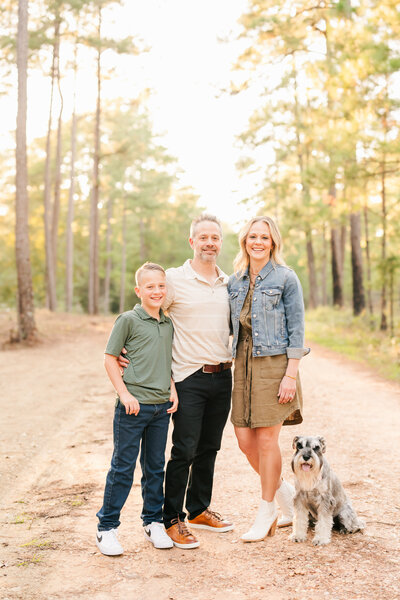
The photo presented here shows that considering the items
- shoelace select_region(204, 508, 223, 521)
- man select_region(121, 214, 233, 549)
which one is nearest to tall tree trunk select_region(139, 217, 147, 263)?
man select_region(121, 214, 233, 549)

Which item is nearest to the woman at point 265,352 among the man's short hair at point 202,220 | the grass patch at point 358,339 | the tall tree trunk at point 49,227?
the man's short hair at point 202,220

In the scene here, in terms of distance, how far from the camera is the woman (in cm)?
448

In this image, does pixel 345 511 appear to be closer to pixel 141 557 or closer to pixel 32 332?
pixel 141 557

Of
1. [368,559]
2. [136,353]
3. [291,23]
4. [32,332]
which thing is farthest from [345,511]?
[291,23]

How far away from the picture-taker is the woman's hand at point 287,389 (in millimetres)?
4441

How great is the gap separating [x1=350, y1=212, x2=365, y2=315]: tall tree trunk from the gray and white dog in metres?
18.3

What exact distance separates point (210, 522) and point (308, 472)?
3.28 feet

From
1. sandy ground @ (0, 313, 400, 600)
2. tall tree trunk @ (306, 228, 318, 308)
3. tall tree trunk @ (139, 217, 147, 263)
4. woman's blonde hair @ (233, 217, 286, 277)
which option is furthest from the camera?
tall tree trunk @ (139, 217, 147, 263)

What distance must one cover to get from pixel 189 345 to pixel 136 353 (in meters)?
0.41

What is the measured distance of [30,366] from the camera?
14570 millimetres

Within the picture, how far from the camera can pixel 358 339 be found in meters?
18.9

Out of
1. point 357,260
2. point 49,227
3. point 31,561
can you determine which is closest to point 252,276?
point 31,561

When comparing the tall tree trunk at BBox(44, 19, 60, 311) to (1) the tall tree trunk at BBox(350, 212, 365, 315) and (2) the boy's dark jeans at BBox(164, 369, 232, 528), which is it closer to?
(1) the tall tree trunk at BBox(350, 212, 365, 315)

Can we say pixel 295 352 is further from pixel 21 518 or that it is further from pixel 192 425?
pixel 21 518
